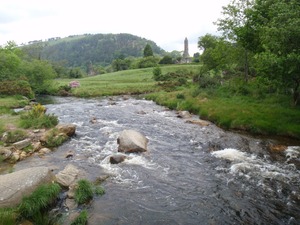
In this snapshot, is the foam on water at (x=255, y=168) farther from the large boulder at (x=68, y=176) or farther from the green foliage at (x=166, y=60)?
the green foliage at (x=166, y=60)

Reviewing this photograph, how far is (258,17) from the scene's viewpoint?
2772 centimetres

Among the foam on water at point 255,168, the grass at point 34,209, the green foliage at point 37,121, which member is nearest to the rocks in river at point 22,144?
the green foliage at point 37,121

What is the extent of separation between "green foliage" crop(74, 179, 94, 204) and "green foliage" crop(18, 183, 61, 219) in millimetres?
943

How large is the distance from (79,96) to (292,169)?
4677 centimetres

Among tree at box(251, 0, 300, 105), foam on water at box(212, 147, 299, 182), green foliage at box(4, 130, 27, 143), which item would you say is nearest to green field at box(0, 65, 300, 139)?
green foliage at box(4, 130, 27, 143)

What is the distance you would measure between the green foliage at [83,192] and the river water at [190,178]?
15.1 inches

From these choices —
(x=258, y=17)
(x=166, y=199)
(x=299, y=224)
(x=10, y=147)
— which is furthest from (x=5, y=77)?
(x=299, y=224)

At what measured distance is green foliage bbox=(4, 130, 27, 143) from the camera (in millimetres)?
19938

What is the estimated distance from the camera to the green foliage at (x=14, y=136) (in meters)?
19.9

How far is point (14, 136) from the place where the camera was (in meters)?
20.3

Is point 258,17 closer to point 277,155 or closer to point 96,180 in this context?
point 277,155

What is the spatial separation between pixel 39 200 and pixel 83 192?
6.11 ft

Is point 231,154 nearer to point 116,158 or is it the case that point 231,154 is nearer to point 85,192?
point 116,158

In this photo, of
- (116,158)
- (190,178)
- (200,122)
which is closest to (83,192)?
(116,158)
